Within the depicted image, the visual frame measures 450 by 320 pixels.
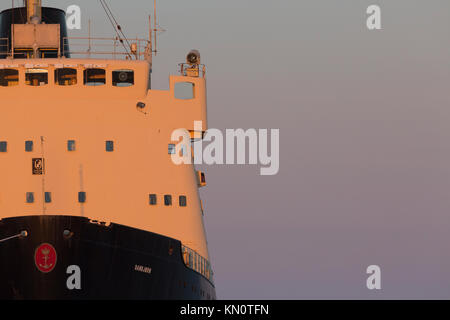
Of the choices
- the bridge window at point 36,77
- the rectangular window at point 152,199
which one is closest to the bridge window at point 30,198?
the rectangular window at point 152,199

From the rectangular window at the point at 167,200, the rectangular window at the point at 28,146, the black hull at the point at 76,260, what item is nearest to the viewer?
the black hull at the point at 76,260

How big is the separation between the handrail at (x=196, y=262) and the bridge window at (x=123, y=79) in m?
6.76

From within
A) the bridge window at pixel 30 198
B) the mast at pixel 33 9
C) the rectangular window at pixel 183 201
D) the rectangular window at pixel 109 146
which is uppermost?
the mast at pixel 33 9

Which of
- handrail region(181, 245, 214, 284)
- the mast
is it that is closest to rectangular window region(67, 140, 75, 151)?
handrail region(181, 245, 214, 284)

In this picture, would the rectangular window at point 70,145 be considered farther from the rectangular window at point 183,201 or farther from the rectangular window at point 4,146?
the rectangular window at point 183,201

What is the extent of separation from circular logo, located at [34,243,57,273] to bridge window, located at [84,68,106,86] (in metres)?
10.7

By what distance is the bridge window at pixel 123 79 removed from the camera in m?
42.3

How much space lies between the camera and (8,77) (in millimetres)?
42469

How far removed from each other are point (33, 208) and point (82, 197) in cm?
169

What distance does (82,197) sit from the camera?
1577 inches

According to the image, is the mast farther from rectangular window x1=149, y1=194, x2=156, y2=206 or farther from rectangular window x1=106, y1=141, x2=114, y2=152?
rectangular window x1=149, y1=194, x2=156, y2=206

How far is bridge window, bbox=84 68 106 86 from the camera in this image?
4231 cm

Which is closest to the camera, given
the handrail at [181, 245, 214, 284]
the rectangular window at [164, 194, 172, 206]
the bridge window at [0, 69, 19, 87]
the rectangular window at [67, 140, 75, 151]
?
the handrail at [181, 245, 214, 284]
